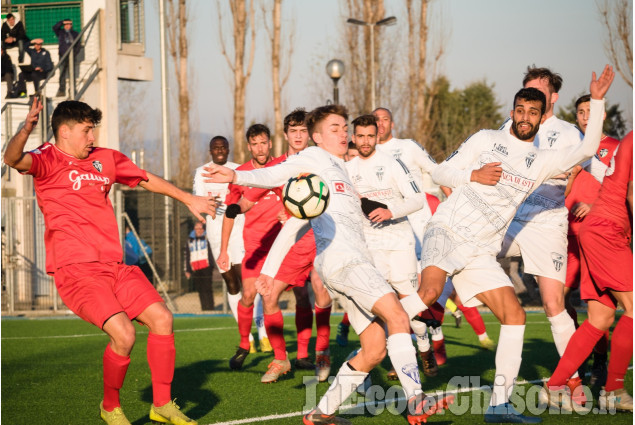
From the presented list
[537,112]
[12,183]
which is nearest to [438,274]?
[537,112]

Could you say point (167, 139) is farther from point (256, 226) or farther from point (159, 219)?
point (256, 226)

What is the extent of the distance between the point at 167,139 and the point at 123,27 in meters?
3.32

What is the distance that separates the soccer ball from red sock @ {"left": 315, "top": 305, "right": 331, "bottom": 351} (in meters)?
2.82

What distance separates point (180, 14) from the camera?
112 ft

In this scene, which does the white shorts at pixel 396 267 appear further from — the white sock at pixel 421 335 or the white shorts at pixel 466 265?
the white shorts at pixel 466 265

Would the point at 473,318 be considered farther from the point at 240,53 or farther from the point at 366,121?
the point at 240,53

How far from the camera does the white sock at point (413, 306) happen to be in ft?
19.2

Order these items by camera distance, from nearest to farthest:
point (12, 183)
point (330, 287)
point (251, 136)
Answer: point (330, 287)
point (251, 136)
point (12, 183)

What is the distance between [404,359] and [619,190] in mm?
2233

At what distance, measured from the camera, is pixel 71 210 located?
19.3ft

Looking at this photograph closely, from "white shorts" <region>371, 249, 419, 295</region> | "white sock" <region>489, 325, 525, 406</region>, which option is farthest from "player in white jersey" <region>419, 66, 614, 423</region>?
"white shorts" <region>371, 249, 419, 295</region>

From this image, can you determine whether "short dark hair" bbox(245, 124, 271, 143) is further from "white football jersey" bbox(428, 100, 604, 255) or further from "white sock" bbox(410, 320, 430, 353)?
"white football jersey" bbox(428, 100, 604, 255)

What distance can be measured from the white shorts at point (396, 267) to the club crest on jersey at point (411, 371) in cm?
257

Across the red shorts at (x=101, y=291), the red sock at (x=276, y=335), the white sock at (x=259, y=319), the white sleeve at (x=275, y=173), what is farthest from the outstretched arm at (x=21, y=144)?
the white sock at (x=259, y=319)
